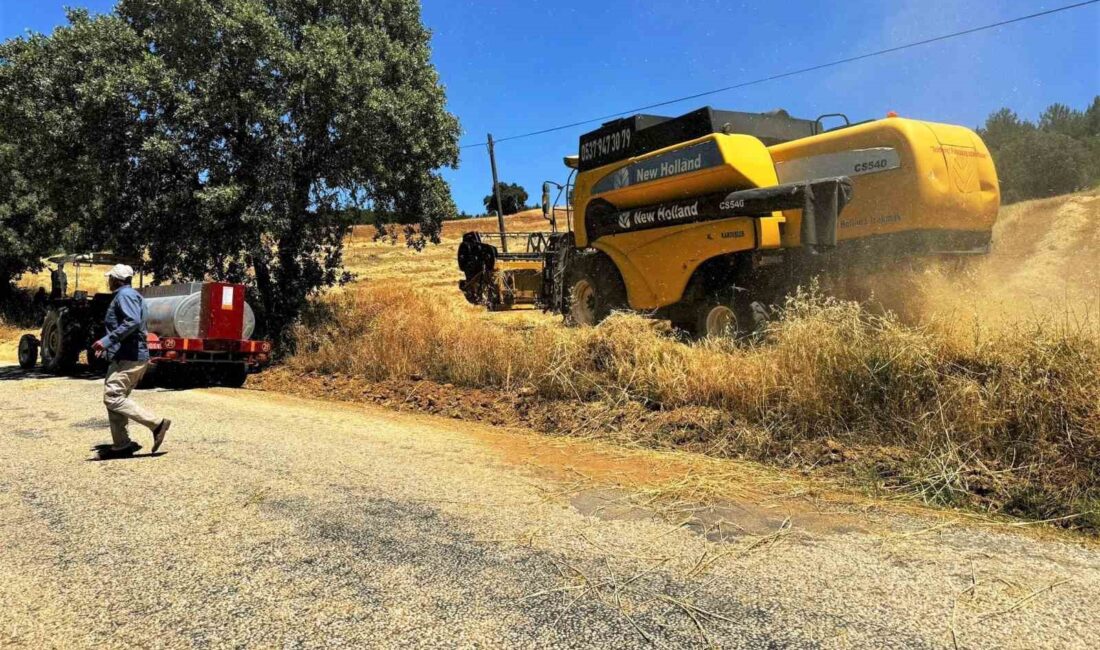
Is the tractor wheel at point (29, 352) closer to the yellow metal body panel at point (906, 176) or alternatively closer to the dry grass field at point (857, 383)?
the dry grass field at point (857, 383)

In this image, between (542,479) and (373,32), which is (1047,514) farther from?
(373,32)

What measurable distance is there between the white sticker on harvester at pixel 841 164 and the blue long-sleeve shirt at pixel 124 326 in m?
7.73

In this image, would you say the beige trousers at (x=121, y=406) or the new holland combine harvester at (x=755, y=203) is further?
the new holland combine harvester at (x=755, y=203)

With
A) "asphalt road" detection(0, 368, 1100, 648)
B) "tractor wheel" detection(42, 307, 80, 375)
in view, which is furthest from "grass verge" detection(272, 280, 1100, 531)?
"tractor wheel" detection(42, 307, 80, 375)

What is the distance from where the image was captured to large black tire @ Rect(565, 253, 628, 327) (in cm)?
1242

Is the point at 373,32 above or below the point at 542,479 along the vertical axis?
above

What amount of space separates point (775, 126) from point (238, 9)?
930cm

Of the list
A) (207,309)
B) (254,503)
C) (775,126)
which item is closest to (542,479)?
(254,503)

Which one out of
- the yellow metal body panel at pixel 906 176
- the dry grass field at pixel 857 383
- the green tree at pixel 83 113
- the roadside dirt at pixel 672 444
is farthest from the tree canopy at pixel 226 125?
the yellow metal body panel at pixel 906 176

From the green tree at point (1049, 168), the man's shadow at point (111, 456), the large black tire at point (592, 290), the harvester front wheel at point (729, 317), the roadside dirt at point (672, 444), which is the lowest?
the roadside dirt at point (672, 444)

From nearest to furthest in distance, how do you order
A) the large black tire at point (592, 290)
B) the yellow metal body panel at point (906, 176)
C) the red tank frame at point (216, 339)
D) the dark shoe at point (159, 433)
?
the dark shoe at point (159, 433), the yellow metal body panel at point (906, 176), the red tank frame at point (216, 339), the large black tire at point (592, 290)

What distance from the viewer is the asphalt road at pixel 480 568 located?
3.27 meters

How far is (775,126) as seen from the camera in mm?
10625

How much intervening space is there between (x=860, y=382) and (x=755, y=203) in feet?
11.4
